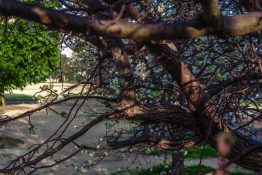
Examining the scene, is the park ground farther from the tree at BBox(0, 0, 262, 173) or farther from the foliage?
the tree at BBox(0, 0, 262, 173)

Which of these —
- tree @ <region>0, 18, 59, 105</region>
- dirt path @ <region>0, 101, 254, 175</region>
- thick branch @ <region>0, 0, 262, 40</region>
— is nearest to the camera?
thick branch @ <region>0, 0, 262, 40</region>

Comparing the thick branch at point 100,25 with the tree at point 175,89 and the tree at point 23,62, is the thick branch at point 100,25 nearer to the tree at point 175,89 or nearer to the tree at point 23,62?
the tree at point 175,89

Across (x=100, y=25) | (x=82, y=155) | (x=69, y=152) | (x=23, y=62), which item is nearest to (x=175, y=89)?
(x=100, y=25)

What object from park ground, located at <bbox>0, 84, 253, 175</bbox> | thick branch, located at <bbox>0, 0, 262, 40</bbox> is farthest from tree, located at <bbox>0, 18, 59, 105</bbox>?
thick branch, located at <bbox>0, 0, 262, 40</bbox>

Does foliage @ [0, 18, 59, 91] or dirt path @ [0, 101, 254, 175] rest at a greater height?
foliage @ [0, 18, 59, 91]

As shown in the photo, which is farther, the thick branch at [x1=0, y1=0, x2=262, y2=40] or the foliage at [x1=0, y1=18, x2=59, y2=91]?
the foliage at [x1=0, y1=18, x2=59, y2=91]

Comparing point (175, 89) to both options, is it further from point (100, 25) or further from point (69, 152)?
point (69, 152)

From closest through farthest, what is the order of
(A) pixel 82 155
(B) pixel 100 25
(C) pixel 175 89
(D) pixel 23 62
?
(B) pixel 100 25 < (C) pixel 175 89 < (A) pixel 82 155 < (D) pixel 23 62

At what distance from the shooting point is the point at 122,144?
391 cm

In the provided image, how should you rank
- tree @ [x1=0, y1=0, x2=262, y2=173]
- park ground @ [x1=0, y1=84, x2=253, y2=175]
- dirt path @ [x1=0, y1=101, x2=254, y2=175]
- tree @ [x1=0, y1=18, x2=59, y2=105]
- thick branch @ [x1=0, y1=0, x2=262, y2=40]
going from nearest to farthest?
thick branch @ [x1=0, y1=0, x2=262, y2=40] → tree @ [x1=0, y1=0, x2=262, y2=173] → park ground @ [x1=0, y1=84, x2=253, y2=175] → dirt path @ [x1=0, y1=101, x2=254, y2=175] → tree @ [x1=0, y1=18, x2=59, y2=105]

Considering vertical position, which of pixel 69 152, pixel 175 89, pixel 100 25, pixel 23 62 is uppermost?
pixel 23 62

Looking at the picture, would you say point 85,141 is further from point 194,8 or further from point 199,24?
point 199,24

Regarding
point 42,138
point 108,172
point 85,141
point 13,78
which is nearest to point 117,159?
point 108,172

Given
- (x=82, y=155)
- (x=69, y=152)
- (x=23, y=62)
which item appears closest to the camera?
(x=82, y=155)
